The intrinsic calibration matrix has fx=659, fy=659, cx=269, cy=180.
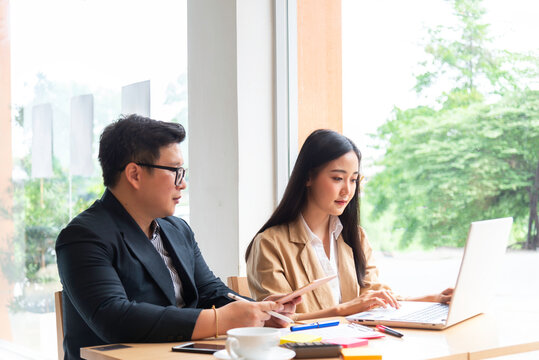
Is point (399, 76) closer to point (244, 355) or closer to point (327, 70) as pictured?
point (327, 70)

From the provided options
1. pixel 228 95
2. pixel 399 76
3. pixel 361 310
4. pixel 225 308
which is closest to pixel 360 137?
pixel 399 76

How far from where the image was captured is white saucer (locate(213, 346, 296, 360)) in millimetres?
1508

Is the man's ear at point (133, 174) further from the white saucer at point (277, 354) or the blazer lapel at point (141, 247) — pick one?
the white saucer at point (277, 354)

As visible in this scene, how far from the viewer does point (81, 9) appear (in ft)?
14.9

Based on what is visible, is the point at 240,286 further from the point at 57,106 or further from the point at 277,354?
the point at 57,106

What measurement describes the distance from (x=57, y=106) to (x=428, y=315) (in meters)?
3.36

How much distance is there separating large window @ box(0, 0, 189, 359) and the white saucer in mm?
2526

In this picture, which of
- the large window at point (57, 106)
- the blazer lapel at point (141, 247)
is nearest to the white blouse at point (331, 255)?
the blazer lapel at point (141, 247)

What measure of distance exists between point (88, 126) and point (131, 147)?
7.60ft

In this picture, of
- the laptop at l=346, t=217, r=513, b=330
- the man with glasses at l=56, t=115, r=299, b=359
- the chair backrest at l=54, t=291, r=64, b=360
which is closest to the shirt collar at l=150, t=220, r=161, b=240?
the man with glasses at l=56, t=115, r=299, b=359

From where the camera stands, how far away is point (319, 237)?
2729 mm

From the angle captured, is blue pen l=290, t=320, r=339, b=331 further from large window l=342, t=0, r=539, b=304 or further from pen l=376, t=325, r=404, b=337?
large window l=342, t=0, r=539, b=304

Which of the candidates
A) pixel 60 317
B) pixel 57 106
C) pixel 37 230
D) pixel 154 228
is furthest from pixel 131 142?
pixel 37 230

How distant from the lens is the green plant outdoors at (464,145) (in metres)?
2.64
